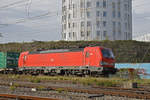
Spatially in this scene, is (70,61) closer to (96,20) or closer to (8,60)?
(8,60)

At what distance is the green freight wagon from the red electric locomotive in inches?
77.7

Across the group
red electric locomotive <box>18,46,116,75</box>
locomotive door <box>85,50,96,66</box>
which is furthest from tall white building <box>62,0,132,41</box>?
locomotive door <box>85,50,96,66</box>

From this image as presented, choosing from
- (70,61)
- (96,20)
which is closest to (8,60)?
(70,61)

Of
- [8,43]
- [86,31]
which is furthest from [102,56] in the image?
[86,31]

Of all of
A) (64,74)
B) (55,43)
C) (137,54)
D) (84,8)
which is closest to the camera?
(64,74)

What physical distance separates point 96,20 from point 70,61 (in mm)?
54782

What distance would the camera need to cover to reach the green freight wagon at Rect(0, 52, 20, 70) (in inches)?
1380

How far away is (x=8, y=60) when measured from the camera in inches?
1391

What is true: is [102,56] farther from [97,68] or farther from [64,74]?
[64,74]

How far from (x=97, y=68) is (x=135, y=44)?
28.4 metres

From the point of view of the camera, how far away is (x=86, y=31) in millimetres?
79688

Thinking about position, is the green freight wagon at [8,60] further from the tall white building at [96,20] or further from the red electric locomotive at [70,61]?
the tall white building at [96,20]

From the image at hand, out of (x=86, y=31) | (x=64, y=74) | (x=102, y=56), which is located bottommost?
(x=64, y=74)

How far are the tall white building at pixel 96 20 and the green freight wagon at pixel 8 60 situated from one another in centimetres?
4406
